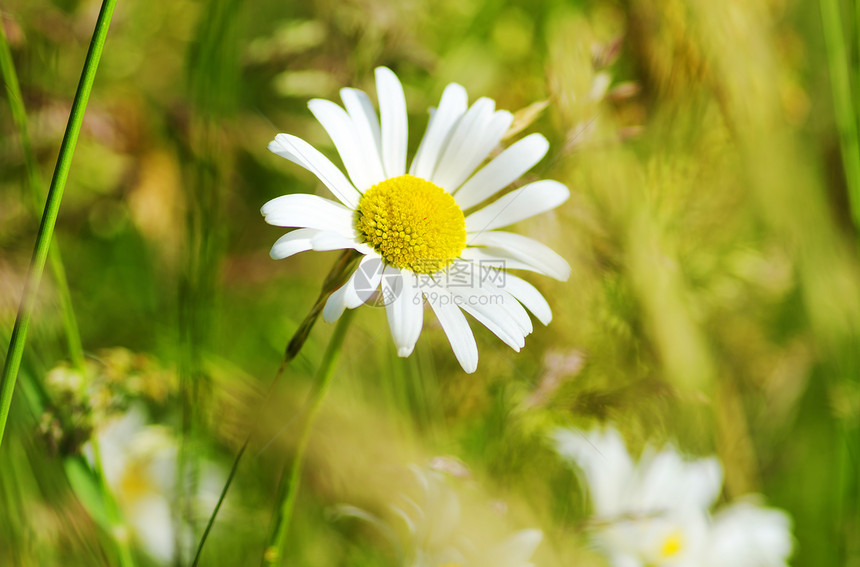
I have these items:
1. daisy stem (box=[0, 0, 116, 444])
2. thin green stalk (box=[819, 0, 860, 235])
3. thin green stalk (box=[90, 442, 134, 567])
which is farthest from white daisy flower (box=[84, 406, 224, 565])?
thin green stalk (box=[819, 0, 860, 235])

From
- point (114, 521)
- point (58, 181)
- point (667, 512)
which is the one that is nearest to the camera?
point (58, 181)

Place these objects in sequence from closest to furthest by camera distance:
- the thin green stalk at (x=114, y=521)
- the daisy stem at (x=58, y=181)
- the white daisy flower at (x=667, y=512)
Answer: the daisy stem at (x=58, y=181), the thin green stalk at (x=114, y=521), the white daisy flower at (x=667, y=512)

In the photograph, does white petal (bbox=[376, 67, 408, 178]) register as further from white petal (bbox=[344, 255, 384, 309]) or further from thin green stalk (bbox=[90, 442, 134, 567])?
thin green stalk (bbox=[90, 442, 134, 567])

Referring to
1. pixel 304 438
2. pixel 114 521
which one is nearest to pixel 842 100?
pixel 304 438

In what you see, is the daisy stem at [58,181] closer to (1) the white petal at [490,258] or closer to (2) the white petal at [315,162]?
(2) the white petal at [315,162]

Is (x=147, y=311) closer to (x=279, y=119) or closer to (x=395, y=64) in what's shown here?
(x=279, y=119)

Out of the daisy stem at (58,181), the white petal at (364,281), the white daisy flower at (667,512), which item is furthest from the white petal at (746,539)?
the daisy stem at (58,181)
